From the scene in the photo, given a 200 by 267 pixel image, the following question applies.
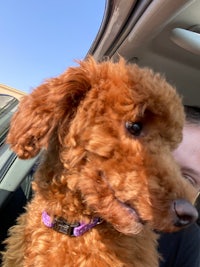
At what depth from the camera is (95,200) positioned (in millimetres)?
1750

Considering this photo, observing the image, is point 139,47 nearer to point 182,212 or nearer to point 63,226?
point 63,226

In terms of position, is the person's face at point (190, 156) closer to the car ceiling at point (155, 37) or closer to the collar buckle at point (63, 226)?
the car ceiling at point (155, 37)

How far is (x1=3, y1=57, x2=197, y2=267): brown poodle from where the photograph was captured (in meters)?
1.69

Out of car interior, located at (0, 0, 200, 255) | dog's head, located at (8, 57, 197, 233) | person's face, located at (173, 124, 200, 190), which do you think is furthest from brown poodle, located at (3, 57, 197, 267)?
person's face, located at (173, 124, 200, 190)

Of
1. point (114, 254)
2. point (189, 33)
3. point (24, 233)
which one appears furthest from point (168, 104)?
point (189, 33)

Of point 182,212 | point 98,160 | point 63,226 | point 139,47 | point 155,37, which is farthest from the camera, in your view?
point 139,47

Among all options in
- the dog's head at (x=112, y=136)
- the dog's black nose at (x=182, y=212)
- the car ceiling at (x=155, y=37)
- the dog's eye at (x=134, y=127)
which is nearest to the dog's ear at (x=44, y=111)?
the dog's head at (x=112, y=136)

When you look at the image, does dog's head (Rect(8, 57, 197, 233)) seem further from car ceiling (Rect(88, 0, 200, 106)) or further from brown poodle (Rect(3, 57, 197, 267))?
car ceiling (Rect(88, 0, 200, 106))

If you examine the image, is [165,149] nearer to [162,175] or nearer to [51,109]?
[162,175]

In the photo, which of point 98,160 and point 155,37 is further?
point 155,37

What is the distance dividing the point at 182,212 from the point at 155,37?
1394 millimetres

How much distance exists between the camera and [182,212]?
5.13 feet

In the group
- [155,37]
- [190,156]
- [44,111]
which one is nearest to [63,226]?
[44,111]

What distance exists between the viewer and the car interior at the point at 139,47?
7.95 ft
